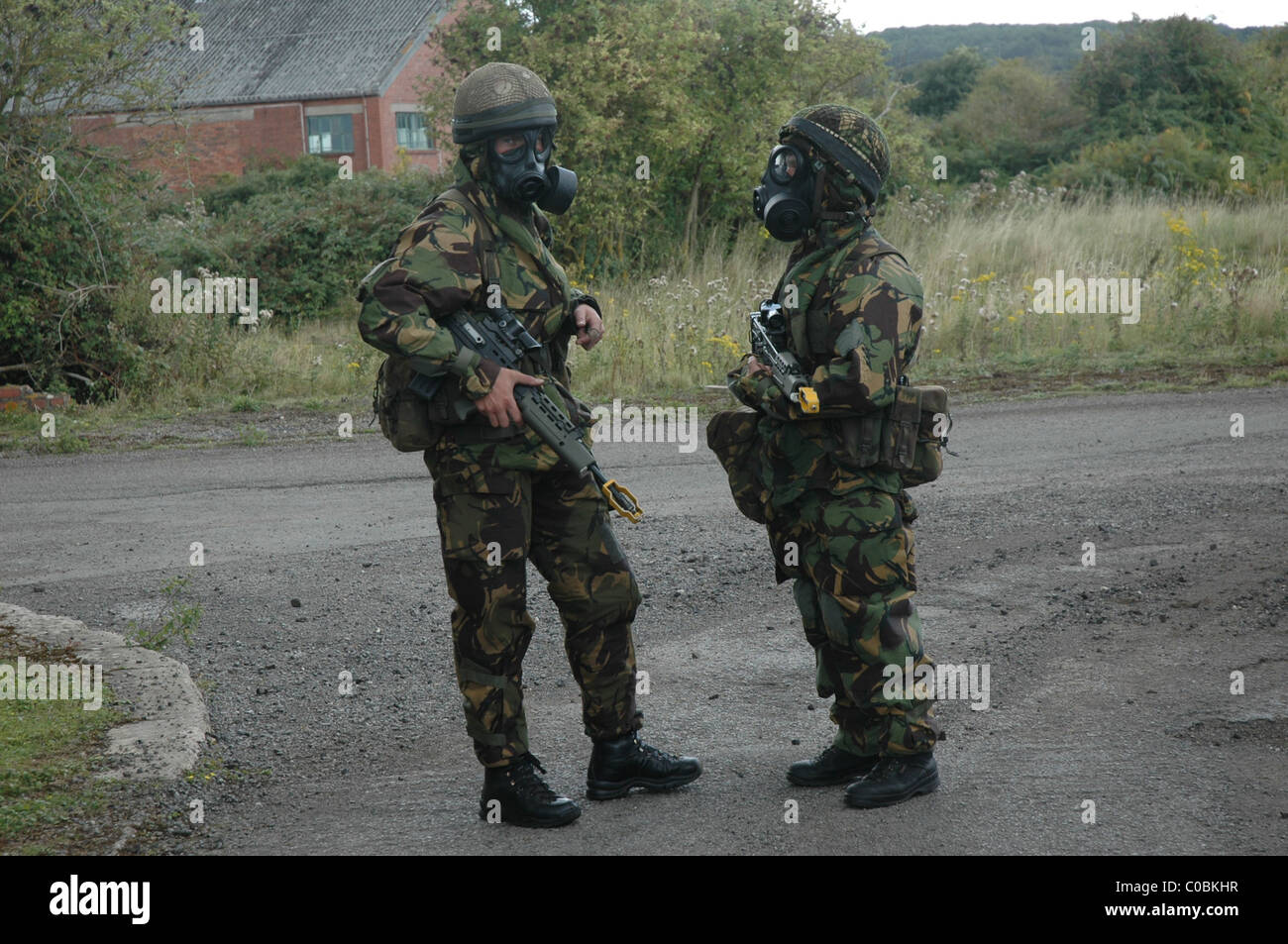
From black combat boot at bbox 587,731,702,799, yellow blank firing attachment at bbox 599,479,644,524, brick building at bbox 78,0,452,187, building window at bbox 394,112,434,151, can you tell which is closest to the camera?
yellow blank firing attachment at bbox 599,479,644,524

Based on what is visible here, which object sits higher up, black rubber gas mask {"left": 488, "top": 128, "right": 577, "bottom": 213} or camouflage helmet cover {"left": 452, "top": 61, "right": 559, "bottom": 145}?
camouflage helmet cover {"left": 452, "top": 61, "right": 559, "bottom": 145}

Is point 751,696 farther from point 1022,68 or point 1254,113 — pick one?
point 1022,68

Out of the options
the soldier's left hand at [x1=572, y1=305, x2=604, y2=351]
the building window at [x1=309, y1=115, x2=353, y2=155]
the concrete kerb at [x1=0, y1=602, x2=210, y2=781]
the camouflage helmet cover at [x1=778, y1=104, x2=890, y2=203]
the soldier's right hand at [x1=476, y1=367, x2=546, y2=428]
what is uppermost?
the building window at [x1=309, y1=115, x2=353, y2=155]

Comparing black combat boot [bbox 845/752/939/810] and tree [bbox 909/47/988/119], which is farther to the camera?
tree [bbox 909/47/988/119]

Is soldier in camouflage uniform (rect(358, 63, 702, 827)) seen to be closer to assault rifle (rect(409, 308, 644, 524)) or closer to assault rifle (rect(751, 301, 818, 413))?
assault rifle (rect(409, 308, 644, 524))

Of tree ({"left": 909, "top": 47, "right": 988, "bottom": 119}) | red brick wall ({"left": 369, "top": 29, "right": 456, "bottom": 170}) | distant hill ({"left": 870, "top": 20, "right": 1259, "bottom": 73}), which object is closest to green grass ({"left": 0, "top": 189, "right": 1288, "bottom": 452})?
red brick wall ({"left": 369, "top": 29, "right": 456, "bottom": 170})

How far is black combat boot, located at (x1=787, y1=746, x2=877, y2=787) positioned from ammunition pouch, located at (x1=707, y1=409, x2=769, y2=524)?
77cm

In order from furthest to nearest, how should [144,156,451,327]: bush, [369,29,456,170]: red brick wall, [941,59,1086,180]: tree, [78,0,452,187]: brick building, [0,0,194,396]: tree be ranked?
[78,0,452,187]: brick building < [369,29,456,170]: red brick wall < [941,59,1086,180]: tree < [144,156,451,327]: bush < [0,0,194,396]: tree

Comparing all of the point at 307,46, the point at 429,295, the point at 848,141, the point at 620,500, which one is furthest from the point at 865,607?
the point at 307,46

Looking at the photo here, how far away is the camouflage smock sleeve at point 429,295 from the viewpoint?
351 cm

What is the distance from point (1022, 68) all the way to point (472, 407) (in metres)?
46.0

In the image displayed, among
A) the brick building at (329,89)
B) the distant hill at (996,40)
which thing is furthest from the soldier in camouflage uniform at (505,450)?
the distant hill at (996,40)

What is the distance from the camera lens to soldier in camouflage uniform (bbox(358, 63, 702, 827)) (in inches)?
141

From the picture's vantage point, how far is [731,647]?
5.60 meters
